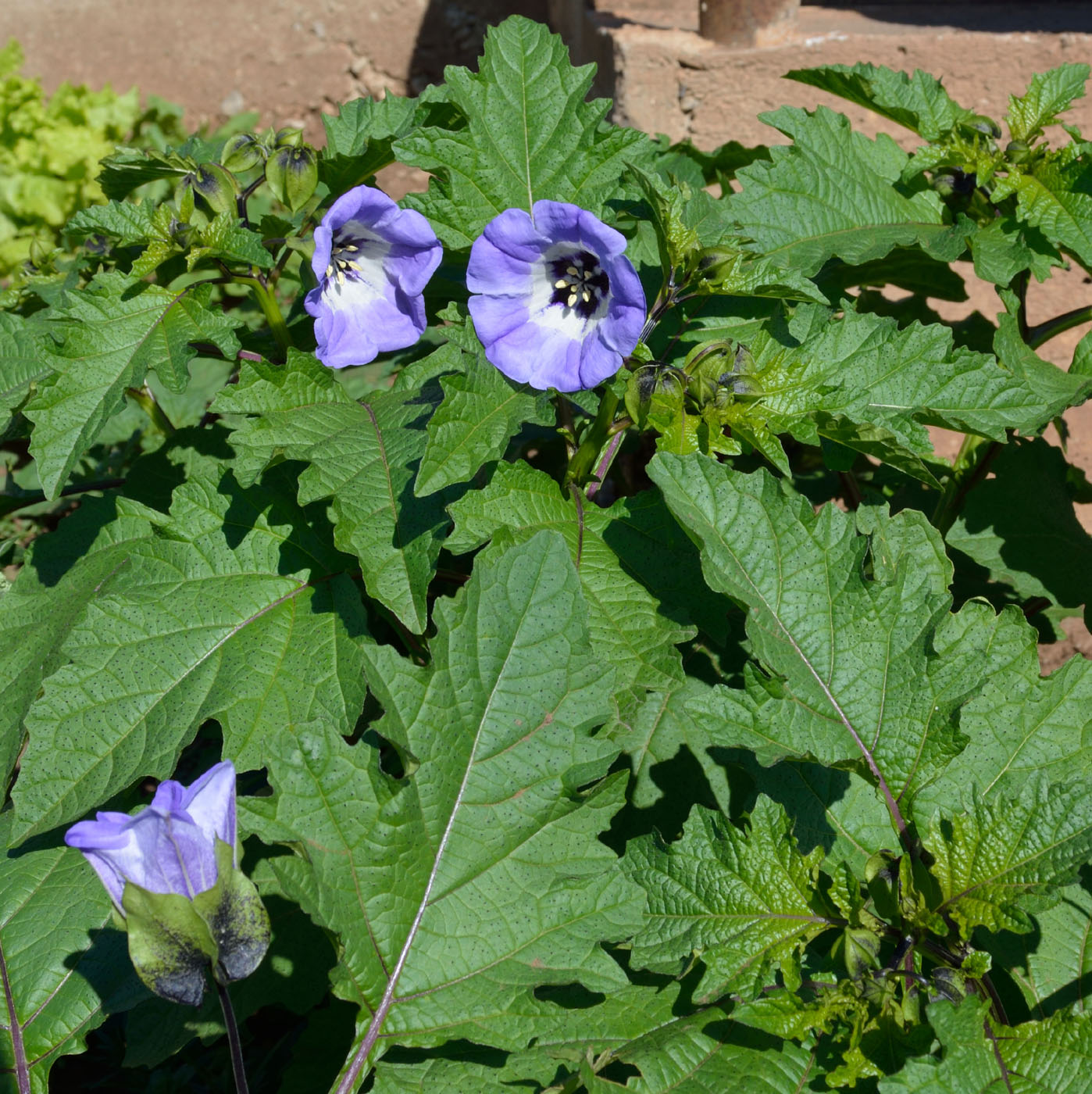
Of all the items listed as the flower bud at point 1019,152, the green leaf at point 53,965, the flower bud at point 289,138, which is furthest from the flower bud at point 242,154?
the flower bud at point 1019,152

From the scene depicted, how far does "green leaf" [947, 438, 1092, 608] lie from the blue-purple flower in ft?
3.26

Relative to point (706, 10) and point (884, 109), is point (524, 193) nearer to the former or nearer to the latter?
point (884, 109)

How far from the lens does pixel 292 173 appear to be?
6.40 feet

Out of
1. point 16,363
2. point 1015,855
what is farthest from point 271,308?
point 1015,855

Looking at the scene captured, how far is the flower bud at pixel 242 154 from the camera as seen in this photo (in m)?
2.06

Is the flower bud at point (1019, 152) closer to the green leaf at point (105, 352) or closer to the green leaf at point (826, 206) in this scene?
the green leaf at point (826, 206)

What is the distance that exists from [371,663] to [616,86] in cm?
354

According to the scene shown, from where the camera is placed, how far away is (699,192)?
2.22 meters

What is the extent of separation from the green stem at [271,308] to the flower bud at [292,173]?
0.15 meters

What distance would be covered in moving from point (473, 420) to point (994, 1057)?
3.57 ft

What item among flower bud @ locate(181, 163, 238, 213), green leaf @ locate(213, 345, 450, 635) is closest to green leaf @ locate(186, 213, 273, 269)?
flower bud @ locate(181, 163, 238, 213)

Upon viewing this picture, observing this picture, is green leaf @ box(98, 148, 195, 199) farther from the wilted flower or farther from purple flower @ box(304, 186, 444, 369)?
the wilted flower

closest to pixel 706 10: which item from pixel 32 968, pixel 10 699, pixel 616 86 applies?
pixel 616 86

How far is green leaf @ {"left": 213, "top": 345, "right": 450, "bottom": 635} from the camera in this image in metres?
1.70
